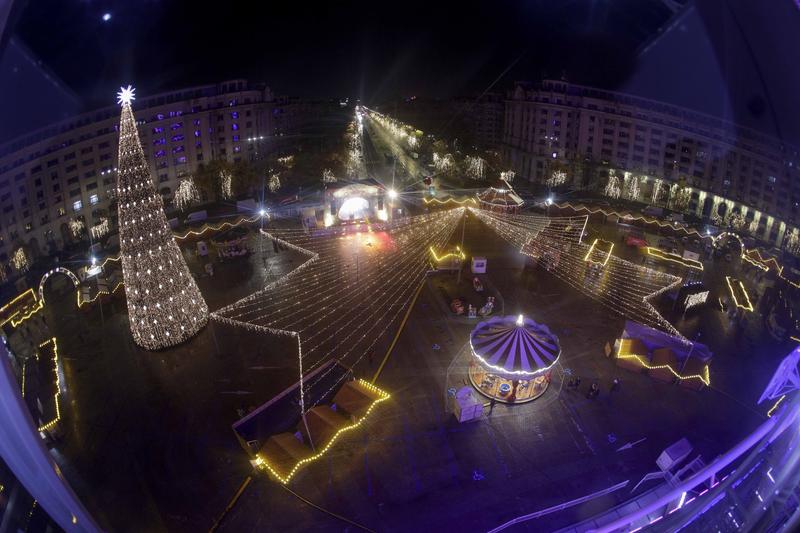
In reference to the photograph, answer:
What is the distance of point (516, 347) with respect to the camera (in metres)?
14.3

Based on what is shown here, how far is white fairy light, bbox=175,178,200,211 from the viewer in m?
30.2

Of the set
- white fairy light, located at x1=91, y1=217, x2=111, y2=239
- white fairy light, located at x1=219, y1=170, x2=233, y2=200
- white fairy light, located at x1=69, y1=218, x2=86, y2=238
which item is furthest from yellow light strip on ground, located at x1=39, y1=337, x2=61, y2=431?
white fairy light, located at x1=219, y1=170, x2=233, y2=200

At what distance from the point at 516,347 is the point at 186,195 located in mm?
23494

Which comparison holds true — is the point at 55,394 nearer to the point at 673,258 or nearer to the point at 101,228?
the point at 101,228

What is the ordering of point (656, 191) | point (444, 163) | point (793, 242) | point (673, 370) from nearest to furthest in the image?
point (673, 370)
point (793, 242)
point (656, 191)
point (444, 163)

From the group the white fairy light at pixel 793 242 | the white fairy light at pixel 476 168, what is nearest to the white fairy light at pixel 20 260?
the white fairy light at pixel 476 168

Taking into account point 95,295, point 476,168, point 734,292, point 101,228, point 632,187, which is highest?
point 476,168

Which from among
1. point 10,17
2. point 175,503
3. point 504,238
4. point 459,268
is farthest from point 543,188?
point 10,17

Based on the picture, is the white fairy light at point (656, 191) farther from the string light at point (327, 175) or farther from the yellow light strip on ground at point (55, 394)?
the yellow light strip on ground at point (55, 394)

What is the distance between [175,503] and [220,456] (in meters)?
1.44

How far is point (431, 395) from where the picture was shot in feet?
48.2

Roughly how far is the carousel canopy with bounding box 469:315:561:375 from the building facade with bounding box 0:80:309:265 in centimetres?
2002

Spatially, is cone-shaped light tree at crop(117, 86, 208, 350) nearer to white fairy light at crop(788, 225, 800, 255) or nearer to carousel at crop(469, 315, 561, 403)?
carousel at crop(469, 315, 561, 403)

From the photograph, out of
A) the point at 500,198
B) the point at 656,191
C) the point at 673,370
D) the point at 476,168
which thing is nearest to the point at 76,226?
the point at 500,198
